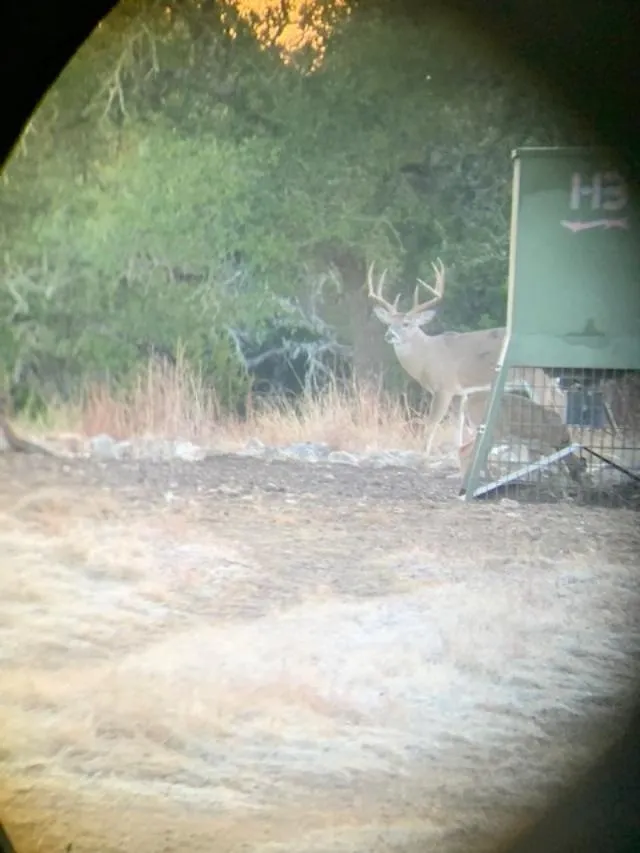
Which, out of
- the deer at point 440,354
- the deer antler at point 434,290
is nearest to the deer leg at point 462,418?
the deer at point 440,354

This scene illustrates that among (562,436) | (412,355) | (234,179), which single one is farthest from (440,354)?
(234,179)

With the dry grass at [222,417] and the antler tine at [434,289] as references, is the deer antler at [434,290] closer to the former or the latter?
the antler tine at [434,289]

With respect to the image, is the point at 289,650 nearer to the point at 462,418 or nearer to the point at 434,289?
the point at 462,418

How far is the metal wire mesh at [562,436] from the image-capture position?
42.9 inches

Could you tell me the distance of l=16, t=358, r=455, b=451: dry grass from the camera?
1135 millimetres

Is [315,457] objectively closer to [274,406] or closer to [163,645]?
[274,406]

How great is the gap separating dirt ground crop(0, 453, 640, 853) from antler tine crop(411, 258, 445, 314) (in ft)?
0.61

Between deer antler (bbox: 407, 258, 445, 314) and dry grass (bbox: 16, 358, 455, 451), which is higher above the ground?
deer antler (bbox: 407, 258, 445, 314)

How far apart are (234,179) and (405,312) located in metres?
0.24

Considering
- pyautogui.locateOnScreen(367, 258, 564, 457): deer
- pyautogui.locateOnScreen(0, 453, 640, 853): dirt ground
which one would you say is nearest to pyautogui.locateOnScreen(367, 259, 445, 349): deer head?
pyautogui.locateOnScreen(367, 258, 564, 457): deer

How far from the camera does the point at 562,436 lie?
111 cm

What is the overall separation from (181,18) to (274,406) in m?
0.44

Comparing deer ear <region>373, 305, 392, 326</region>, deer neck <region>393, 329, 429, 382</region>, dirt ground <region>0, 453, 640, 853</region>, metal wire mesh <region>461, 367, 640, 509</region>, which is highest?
deer ear <region>373, 305, 392, 326</region>

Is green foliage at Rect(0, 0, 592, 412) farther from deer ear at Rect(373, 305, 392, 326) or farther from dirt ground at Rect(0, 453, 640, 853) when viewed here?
dirt ground at Rect(0, 453, 640, 853)
